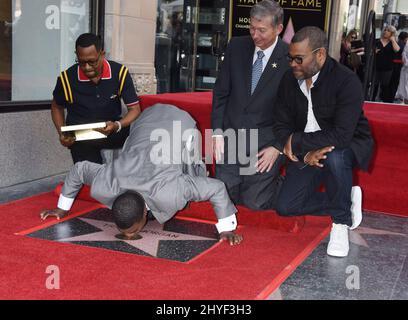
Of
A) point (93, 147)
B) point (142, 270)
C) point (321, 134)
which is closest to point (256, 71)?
point (321, 134)

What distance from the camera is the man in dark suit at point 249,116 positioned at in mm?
4180

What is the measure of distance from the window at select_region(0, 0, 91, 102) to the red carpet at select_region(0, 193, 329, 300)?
1.88 meters

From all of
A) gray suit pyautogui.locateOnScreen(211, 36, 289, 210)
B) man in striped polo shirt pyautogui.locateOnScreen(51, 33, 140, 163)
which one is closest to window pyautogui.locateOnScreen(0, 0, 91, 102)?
man in striped polo shirt pyautogui.locateOnScreen(51, 33, 140, 163)

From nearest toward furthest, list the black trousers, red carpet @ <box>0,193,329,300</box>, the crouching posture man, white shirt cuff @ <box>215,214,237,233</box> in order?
red carpet @ <box>0,193,329,300</box> < the crouching posture man < white shirt cuff @ <box>215,214,237,233</box> < the black trousers

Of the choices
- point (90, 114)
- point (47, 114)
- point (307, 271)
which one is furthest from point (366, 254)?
point (47, 114)

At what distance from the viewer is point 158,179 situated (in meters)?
3.73

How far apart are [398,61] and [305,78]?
345 inches

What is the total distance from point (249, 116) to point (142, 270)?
1516mm

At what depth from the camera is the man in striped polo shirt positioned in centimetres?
457

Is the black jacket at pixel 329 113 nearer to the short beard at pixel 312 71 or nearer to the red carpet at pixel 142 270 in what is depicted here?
the short beard at pixel 312 71

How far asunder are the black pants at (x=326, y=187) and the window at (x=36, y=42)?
8.92 ft

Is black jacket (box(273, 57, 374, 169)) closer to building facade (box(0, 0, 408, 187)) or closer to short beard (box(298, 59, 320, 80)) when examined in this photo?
short beard (box(298, 59, 320, 80))

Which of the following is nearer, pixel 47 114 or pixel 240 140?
pixel 240 140

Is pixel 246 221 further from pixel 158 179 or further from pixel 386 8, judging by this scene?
pixel 386 8
